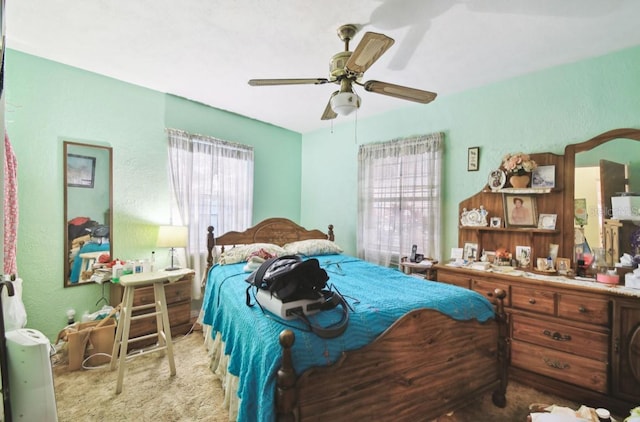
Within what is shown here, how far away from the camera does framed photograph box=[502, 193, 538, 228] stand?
2701 mm

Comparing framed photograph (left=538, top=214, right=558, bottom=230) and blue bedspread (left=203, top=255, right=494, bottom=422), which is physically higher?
framed photograph (left=538, top=214, right=558, bottom=230)

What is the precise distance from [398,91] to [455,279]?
189 centimetres

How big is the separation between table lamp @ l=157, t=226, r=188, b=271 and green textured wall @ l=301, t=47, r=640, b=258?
2162 millimetres

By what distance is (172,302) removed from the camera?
3068 mm

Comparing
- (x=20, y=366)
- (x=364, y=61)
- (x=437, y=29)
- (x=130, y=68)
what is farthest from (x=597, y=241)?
(x=130, y=68)

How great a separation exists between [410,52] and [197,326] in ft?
11.7

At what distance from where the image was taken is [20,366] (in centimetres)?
135

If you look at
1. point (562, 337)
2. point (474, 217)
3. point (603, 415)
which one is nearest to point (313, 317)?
point (603, 415)

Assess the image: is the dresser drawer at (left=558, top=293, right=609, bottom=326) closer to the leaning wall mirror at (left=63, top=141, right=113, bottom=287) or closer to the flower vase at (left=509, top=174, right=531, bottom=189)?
the flower vase at (left=509, top=174, right=531, bottom=189)

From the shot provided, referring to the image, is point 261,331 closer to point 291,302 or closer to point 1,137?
point 291,302

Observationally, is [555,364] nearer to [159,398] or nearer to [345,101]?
[345,101]

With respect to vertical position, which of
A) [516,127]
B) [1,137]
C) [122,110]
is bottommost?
[1,137]

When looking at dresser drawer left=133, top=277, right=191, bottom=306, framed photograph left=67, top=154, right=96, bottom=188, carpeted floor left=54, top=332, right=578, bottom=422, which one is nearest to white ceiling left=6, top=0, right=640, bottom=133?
framed photograph left=67, top=154, right=96, bottom=188

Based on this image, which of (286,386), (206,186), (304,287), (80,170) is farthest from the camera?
(206,186)
